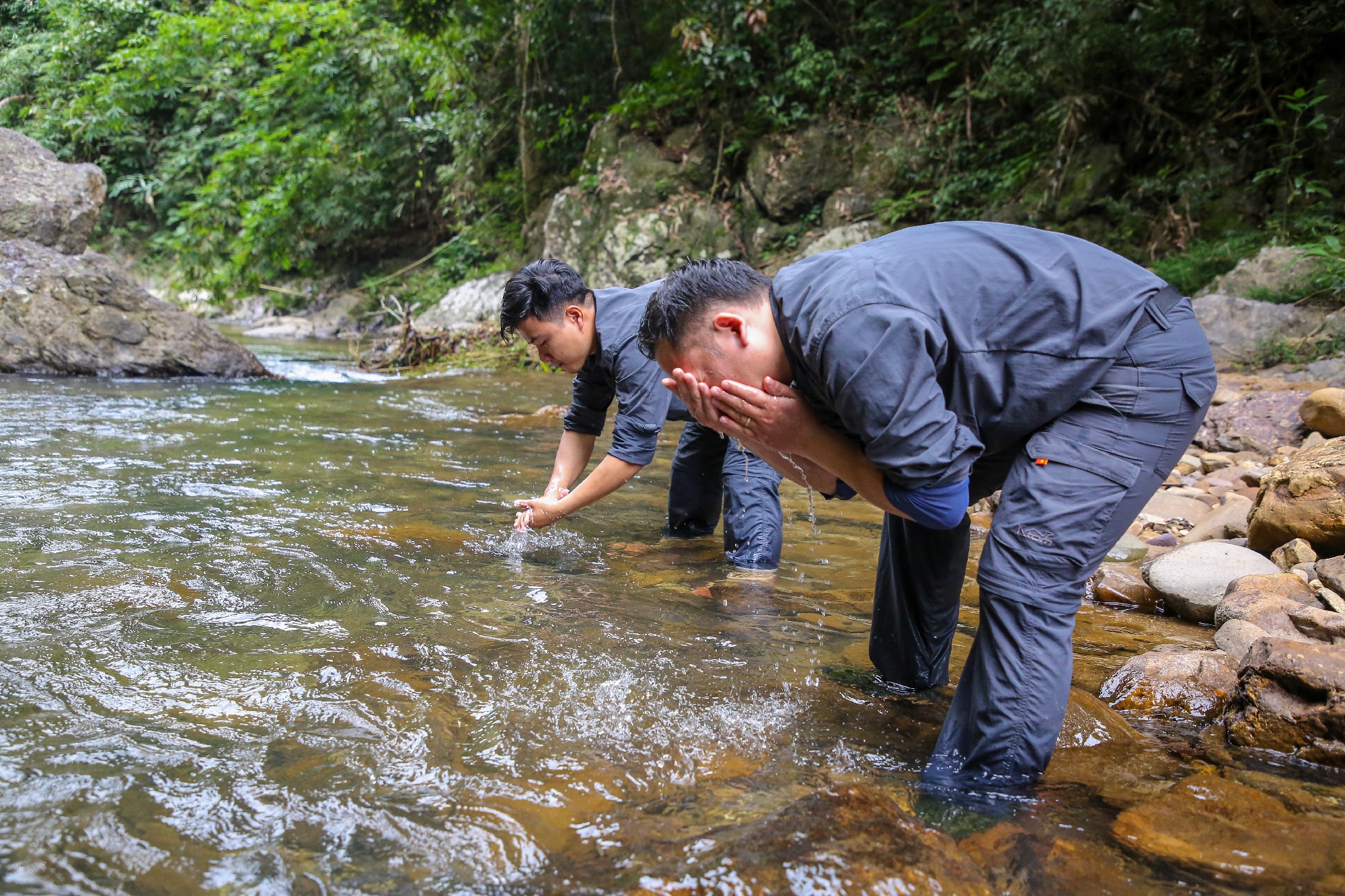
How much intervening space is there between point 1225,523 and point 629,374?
2.64 m

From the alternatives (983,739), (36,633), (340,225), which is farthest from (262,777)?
(340,225)

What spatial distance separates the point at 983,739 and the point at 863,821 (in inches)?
14.7

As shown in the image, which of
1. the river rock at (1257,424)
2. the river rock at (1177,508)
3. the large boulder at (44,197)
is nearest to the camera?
the river rock at (1177,508)

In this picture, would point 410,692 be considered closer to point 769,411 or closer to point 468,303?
point 769,411

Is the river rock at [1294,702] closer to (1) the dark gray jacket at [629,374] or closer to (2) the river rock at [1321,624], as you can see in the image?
(2) the river rock at [1321,624]

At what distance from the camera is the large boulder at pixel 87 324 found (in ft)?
28.0

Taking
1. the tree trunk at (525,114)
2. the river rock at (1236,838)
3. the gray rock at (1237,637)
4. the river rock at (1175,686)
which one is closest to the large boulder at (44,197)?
the tree trunk at (525,114)

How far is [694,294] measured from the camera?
1.79m

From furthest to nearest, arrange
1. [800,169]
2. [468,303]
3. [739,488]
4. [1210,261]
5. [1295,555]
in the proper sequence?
1. [468,303]
2. [800,169]
3. [1210,261]
4. [739,488]
5. [1295,555]

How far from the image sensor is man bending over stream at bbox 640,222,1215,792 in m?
1.79

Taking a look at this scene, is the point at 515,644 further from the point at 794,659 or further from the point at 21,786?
the point at 21,786

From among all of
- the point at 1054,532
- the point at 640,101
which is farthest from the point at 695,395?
the point at 640,101

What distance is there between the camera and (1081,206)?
9664 mm

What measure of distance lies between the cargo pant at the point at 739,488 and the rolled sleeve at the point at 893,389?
1.88 metres
